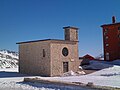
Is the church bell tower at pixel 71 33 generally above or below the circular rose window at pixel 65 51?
above

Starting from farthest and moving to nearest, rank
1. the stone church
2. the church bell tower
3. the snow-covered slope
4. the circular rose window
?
the snow-covered slope → the church bell tower → the circular rose window → the stone church

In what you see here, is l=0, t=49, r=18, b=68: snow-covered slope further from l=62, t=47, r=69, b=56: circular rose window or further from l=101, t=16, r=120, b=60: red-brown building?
l=62, t=47, r=69, b=56: circular rose window

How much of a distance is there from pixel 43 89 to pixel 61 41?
564 inches

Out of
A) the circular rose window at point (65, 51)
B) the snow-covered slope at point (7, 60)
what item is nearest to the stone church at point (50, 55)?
the circular rose window at point (65, 51)

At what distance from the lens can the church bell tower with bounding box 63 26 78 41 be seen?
32969 mm

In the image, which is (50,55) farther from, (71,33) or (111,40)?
(111,40)

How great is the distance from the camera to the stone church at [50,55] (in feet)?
95.7

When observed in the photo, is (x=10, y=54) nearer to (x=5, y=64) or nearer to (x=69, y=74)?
(x=5, y=64)

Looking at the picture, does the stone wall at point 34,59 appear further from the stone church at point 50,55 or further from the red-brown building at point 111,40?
the red-brown building at point 111,40

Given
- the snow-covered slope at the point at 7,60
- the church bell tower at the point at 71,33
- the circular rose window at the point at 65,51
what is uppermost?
the church bell tower at the point at 71,33

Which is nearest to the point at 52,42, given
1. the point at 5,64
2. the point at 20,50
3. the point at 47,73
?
the point at 47,73


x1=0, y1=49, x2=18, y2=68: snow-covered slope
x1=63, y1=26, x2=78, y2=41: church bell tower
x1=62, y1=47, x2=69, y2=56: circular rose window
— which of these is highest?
x1=63, y1=26, x2=78, y2=41: church bell tower

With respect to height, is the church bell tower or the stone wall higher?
the church bell tower

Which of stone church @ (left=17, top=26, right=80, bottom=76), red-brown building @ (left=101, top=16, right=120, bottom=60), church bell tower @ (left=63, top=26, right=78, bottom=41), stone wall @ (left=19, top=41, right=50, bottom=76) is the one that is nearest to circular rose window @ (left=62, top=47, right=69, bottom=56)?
stone church @ (left=17, top=26, right=80, bottom=76)
